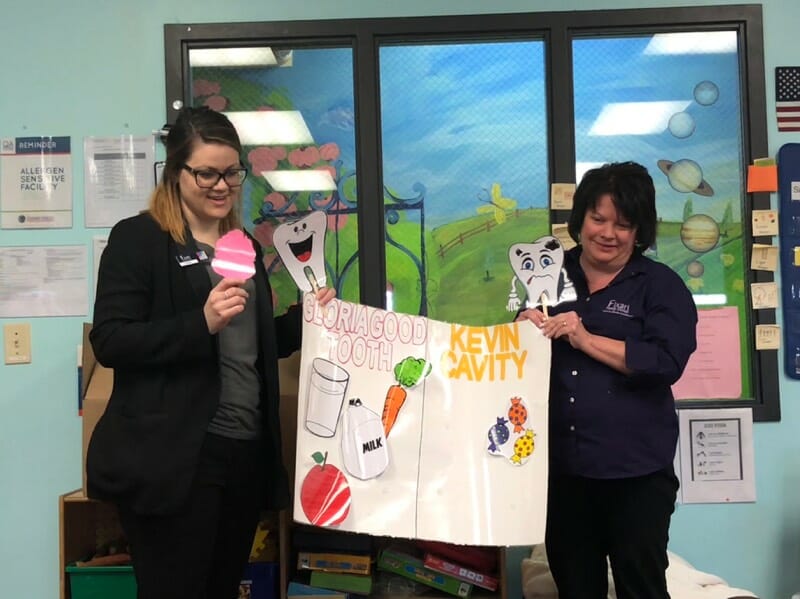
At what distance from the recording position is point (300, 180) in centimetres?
239

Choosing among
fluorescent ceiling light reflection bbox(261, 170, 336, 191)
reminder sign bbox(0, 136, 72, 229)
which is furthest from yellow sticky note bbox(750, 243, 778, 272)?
reminder sign bbox(0, 136, 72, 229)

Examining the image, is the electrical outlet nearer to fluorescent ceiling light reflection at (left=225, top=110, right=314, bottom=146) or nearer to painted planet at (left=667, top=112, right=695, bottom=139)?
fluorescent ceiling light reflection at (left=225, top=110, right=314, bottom=146)

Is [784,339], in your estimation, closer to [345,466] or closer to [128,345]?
[345,466]

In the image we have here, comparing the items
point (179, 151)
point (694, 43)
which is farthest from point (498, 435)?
point (694, 43)

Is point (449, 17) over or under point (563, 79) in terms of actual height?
over

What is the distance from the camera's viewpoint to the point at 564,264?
5.51ft

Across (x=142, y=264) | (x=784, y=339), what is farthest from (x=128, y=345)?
(x=784, y=339)

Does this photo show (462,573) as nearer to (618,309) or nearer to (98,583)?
(618,309)

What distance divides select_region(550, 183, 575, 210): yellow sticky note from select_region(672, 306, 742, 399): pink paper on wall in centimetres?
61

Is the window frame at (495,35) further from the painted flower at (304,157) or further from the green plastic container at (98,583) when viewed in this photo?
the green plastic container at (98,583)

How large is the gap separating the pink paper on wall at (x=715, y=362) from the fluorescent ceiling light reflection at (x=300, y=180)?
1.37 m

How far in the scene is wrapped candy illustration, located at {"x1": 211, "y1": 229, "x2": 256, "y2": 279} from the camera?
1378 mm

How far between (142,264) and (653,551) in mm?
1225

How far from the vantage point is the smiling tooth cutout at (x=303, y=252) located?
174cm
